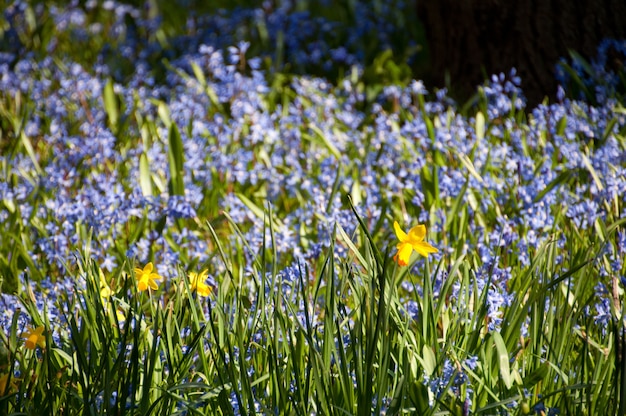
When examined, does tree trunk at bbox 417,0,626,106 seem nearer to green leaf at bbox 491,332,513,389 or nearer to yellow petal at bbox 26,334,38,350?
green leaf at bbox 491,332,513,389

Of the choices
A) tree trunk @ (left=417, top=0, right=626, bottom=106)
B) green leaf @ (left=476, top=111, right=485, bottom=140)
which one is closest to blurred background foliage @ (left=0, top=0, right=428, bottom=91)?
tree trunk @ (left=417, top=0, right=626, bottom=106)

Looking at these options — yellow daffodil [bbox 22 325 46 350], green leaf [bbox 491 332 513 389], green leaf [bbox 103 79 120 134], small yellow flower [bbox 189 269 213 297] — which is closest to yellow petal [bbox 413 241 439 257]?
green leaf [bbox 491 332 513 389]

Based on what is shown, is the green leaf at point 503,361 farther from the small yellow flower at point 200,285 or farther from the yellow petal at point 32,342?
the yellow petal at point 32,342

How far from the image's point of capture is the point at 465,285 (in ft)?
7.00

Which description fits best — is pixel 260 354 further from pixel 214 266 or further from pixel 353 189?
pixel 353 189

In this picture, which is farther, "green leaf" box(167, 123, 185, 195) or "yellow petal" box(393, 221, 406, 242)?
"green leaf" box(167, 123, 185, 195)

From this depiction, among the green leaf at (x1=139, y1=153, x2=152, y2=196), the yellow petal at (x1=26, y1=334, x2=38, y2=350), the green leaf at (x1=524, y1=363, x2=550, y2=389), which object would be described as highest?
the green leaf at (x1=139, y1=153, x2=152, y2=196)

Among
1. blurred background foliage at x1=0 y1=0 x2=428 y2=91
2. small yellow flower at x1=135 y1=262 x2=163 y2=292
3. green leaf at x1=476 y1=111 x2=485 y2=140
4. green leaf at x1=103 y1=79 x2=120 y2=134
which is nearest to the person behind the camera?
small yellow flower at x1=135 y1=262 x2=163 y2=292

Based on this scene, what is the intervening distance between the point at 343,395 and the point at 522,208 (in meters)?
1.55

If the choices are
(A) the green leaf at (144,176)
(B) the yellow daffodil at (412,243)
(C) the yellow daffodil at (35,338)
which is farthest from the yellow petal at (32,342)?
Result: (A) the green leaf at (144,176)

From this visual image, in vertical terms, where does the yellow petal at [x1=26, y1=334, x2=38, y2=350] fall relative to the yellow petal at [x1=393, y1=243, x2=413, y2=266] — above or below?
below

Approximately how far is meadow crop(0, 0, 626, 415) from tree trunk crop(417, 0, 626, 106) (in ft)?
0.39

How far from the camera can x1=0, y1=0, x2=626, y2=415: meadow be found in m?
1.91

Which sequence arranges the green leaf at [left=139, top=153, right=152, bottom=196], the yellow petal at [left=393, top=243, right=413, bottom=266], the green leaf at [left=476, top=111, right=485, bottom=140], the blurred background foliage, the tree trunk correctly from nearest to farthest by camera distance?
the yellow petal at [left=393, top=243, right=413, bottom=266] → the green leaf at [left=139, top=153, right=152, bottom=196] → the green leaf at [left=476, top=111, right=485, bottom=140] → the tree trunk → the blurred background foliage
